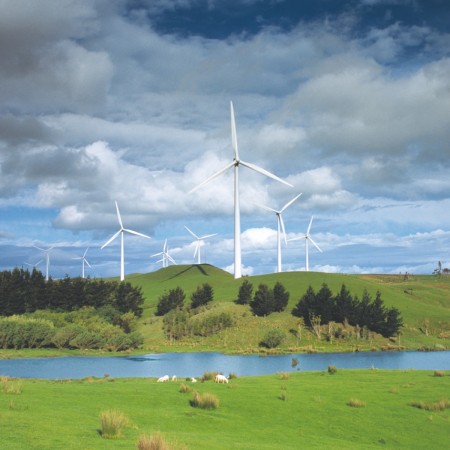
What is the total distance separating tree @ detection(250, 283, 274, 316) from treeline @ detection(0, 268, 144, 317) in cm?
3104

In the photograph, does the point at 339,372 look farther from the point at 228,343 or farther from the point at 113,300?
the point at 113,300

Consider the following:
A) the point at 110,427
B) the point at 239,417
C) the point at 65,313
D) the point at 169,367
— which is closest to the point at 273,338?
the point at 169,367

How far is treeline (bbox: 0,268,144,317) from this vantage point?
131375mm

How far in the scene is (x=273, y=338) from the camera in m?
106

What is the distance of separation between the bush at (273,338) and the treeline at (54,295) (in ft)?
144

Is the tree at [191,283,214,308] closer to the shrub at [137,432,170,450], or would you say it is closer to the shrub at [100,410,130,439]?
the shrub at [100,410,130,439]

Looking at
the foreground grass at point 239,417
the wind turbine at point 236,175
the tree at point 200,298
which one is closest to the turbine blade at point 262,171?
the wind turbine at point 236,175

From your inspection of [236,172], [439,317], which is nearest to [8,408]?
[236,172]

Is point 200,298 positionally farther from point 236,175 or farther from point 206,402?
point 206,402

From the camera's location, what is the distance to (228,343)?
365ft

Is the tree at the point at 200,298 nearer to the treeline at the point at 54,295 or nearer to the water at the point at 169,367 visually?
the treeline at the point at 54,295

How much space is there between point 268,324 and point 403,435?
9448 centimetres

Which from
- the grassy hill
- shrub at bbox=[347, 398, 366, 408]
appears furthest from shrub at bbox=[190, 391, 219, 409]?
the grassy hill

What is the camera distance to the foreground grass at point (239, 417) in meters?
19.0
